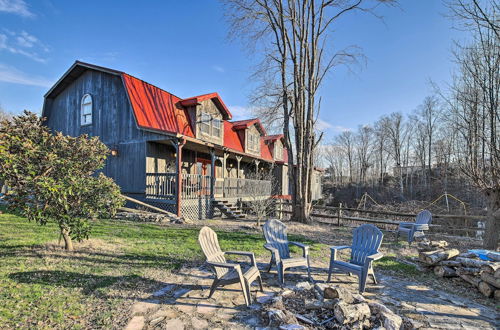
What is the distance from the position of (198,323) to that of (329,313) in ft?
5.24

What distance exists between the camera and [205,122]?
1481 centimetres

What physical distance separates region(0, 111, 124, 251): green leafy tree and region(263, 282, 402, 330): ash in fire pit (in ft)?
13.0

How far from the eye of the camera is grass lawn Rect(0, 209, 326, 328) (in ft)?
9.95

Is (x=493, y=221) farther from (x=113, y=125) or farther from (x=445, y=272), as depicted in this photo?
(x=113, y=125)

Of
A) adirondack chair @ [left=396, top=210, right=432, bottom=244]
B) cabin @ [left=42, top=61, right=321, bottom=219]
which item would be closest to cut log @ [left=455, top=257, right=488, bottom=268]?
adirondack chair @ [left=396, top=210, right=432, bottom=244]

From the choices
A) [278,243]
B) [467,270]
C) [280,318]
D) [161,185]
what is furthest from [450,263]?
[161,185]

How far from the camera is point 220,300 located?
11.9 feet

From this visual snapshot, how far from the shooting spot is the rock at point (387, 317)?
283cm

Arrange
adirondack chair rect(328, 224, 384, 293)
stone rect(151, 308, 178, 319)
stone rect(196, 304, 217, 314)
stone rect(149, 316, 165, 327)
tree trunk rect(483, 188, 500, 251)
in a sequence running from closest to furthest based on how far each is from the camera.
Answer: stone rect(149, 316, 165, 327)
stone rect(151, 308, 178, 319)
stone rect(196, 304, 217, 314)
adirondack chair rect(328, 224, 384, 293)
tree trunk rect(483, 188, 500, 251)

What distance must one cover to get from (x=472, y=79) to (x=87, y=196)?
9.73 metres

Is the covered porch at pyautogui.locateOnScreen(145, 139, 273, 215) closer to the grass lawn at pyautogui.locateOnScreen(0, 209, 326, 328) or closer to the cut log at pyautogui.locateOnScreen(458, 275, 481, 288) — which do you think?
the grass lawn at pyautogui.locateOnScreen(0, 209, 326, 328)

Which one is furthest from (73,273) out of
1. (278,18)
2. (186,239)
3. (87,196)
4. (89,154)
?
(278,18)

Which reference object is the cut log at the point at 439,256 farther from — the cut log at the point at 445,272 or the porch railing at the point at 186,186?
the porch railing at the point at 186,186

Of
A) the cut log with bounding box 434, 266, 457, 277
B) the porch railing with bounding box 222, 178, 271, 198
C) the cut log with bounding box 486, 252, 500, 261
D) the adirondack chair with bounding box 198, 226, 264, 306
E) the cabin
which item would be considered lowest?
the cut log with bounding box 434, 266, 457, 277
